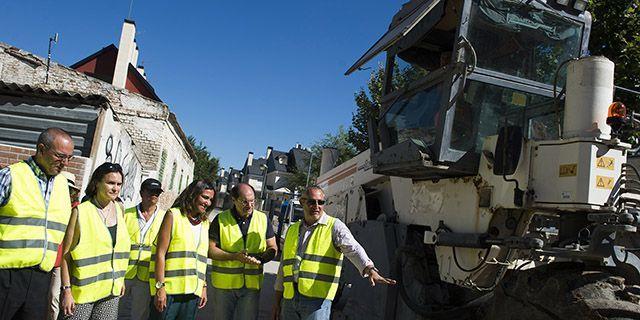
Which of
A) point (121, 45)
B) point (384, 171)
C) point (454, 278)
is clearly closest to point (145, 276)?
point (384, 171)

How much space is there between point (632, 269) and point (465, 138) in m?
1.61

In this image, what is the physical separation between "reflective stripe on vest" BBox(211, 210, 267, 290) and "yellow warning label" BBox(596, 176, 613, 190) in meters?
2.71

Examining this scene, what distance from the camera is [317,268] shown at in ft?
12.9

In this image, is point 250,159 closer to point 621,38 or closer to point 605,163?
point 621,38

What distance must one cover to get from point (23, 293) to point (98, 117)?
5.14 meters

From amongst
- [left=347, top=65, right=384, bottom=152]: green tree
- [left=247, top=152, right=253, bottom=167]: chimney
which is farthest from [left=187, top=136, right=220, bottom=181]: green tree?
[left=347, top=65, right=384, bottom=152]: green tree

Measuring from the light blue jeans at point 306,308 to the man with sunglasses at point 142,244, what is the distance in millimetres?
1602

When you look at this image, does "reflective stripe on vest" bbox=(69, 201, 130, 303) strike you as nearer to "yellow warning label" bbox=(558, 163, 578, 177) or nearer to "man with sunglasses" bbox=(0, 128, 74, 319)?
"man with sunglasses" bbox=(0, 128, 74, 319)

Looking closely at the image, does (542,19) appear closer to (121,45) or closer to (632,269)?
(632,269)

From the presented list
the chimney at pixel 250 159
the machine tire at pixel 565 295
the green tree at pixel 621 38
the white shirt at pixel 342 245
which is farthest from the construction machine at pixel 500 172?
the chimney at pixel 250 159

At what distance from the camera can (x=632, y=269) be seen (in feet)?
10.4

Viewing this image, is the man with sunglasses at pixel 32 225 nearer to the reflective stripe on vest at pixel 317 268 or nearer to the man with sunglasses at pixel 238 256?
the man with sunglasses at pixel 238 256

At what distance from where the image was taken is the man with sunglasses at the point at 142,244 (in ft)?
15.9

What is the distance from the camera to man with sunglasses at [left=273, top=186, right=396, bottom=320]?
3879mm
